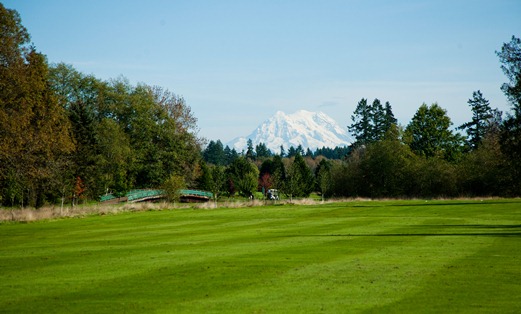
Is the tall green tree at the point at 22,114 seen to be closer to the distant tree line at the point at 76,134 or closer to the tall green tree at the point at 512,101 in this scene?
the distant tree line at the point at 76,134

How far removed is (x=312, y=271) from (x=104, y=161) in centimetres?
6937

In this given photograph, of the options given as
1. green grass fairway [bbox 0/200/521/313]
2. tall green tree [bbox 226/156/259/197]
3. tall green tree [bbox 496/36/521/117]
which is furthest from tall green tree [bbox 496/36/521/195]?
tall green tree [bbox 226/156/259/197]

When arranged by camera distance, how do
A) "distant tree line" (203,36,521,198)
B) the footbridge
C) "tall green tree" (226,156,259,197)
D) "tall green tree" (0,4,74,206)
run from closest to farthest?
"tall green tree" (0,4,74,206) → "distant tree line" (203,36,521,198) → the footbridge → "tall green tree" (226,156,259,197)

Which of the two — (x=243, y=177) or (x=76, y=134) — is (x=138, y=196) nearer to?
(x=76, y=134)

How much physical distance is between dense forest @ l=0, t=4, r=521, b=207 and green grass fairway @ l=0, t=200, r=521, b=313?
20.4m

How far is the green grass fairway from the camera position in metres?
12.1

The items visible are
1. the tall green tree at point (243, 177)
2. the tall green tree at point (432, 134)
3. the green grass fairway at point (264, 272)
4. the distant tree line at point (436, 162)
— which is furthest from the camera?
the tall green tree at point (243, 177)

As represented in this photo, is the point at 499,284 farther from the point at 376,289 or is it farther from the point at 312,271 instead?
the point at 312,271

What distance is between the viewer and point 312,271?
53.7ft

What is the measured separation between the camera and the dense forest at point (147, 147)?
46562 mm

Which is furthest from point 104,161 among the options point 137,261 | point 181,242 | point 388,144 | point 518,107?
point 137,261

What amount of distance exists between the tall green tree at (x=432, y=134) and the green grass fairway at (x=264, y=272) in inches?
3138

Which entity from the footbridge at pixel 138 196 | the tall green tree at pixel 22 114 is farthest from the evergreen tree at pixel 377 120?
the tall green tree at pixel 22 114

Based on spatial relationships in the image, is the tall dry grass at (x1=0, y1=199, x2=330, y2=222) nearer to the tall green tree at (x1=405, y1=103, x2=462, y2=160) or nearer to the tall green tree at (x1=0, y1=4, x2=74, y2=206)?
the tall green tree at (x1=0, y1=4, x2=74, y2=206)
